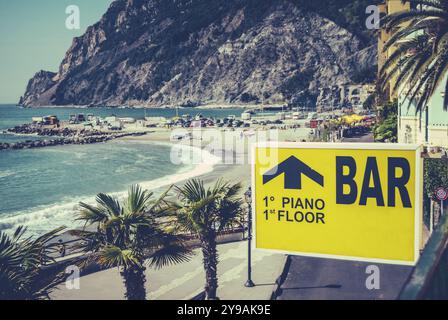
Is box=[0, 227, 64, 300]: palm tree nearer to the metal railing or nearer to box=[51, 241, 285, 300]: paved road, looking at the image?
box=[51, 241, 285, 300]: paved road

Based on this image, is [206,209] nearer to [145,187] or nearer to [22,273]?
[22,273]

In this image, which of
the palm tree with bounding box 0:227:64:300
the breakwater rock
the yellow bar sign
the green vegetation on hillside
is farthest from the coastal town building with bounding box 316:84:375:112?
the yellow bar sign

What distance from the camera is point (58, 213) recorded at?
1563 inches

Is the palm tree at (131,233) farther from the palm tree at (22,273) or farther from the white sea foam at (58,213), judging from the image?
the white sea foam at (58,213)

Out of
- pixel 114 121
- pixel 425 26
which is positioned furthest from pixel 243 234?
pixel 114 121

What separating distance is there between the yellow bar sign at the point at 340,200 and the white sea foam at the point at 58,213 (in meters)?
20.9

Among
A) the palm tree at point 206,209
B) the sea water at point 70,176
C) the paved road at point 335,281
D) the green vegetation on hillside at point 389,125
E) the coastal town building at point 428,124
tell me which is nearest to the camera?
the palm tree at point 206,209

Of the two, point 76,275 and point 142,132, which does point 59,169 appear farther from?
point 76,275

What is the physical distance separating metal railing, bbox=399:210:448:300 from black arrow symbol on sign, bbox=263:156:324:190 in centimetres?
195

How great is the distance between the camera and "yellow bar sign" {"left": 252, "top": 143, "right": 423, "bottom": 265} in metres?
6.34

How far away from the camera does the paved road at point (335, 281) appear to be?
50.1 feet

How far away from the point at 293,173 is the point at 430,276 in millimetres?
2951

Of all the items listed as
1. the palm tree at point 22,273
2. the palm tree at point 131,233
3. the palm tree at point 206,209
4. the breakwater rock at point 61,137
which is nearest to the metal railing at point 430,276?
the palm tree at point 22,273

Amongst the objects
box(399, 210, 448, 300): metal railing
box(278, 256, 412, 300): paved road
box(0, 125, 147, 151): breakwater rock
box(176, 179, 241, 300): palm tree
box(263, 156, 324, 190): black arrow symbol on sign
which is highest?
box(263, 156, 324, 190): black arrow symbol on sign
